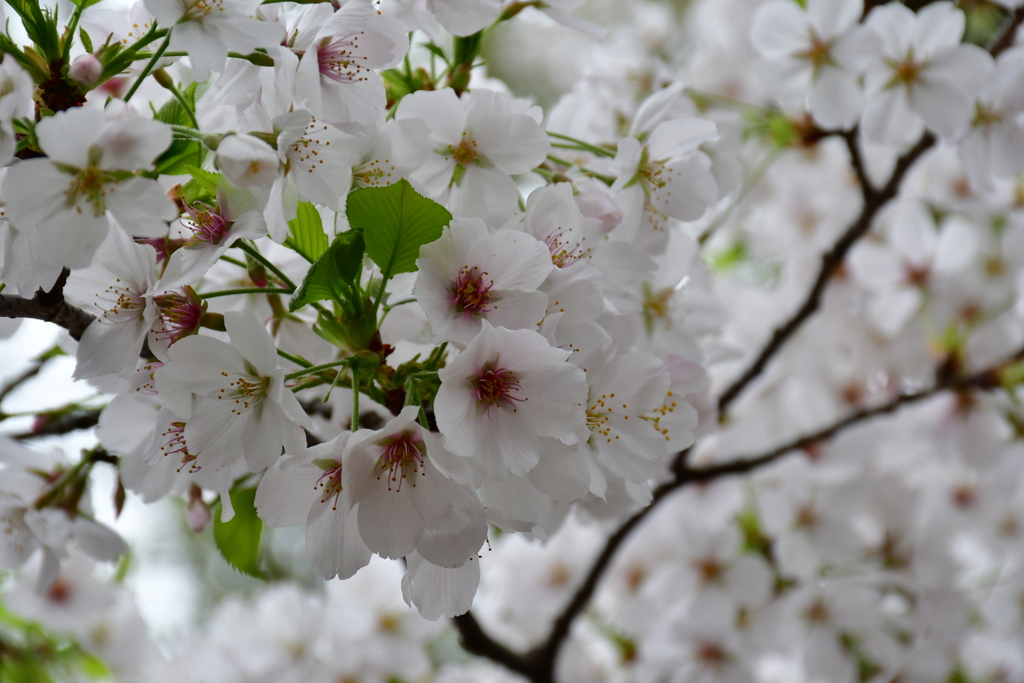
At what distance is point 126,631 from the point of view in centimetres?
176

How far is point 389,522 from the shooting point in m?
0.64

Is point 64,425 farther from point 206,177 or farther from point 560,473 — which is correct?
point 560,473

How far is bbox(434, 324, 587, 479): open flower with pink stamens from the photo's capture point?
0.60m

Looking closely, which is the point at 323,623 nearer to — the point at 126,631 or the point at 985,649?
the point at 126,631

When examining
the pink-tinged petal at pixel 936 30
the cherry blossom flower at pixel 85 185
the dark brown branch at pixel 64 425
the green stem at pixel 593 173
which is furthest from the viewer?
the pink-tinged petal at pixel 936 30

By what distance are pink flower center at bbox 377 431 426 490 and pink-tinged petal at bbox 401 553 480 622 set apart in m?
0.10

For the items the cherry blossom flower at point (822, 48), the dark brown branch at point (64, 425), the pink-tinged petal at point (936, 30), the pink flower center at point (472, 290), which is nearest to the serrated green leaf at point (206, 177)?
the pink flower center at point (472, 290)

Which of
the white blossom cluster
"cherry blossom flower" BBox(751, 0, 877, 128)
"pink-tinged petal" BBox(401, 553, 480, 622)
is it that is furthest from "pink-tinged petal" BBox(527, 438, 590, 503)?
"cherry blossom flower" BBox(751, 0, 877, 128)

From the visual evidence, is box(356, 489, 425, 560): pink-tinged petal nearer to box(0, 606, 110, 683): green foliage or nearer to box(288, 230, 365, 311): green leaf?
box(288, 230, 365, 311): green leaf

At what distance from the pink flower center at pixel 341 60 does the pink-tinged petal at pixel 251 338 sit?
0.70 ft

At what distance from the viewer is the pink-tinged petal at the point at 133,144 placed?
563 millimetres

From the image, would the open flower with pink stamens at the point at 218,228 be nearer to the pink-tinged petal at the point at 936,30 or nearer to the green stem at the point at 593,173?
the green stem at the point at 593,173

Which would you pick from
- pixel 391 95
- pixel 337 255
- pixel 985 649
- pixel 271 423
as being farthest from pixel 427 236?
pixel 985 649

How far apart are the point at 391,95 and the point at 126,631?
1.44m
